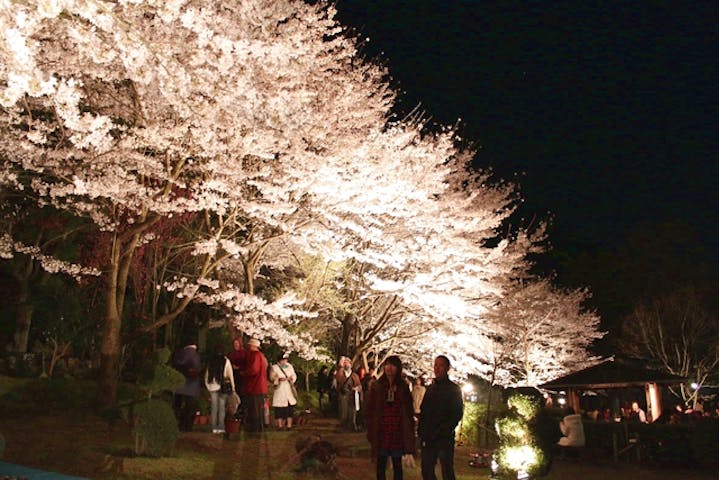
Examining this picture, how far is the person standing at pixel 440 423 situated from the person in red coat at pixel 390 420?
0.81 feet

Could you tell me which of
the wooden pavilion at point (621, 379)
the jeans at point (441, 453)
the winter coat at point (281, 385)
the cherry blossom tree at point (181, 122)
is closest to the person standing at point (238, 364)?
the winter coat at point (281, 385)

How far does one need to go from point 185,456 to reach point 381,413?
305 centimetres

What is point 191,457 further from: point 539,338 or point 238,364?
point 539,338

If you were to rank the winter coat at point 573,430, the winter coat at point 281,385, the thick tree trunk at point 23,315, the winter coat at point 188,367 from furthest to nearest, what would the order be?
the thick tree trunk at point 23,315
the winter coat at point 573,430
the winter coat at point 281,385
the winter coat at point 188,367

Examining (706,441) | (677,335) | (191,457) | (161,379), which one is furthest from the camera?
(677,335)

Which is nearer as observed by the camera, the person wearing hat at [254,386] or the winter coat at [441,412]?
the winter coat at [441,412]

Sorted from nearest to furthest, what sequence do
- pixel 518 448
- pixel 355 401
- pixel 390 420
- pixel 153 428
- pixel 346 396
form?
pixel 390 420 → pixel 153 428 → pixel 518 448 → pixel 346 396 → pixel 355 401

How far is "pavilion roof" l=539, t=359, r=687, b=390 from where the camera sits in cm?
1739

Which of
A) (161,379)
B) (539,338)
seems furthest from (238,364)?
(539,338)

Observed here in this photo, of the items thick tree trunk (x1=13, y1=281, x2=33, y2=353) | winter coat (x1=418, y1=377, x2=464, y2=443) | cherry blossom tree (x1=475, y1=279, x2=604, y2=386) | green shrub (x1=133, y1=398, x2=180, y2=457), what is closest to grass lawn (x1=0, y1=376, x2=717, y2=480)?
green shrub (x1=133, y1=398, x2=180, y2=457)

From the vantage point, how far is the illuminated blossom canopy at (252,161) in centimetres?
1078

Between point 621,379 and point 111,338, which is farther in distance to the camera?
point 621,379

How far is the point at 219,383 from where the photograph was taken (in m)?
9.98

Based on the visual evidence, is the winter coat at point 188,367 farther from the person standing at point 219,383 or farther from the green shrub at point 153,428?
the green shrub at point 153,428
